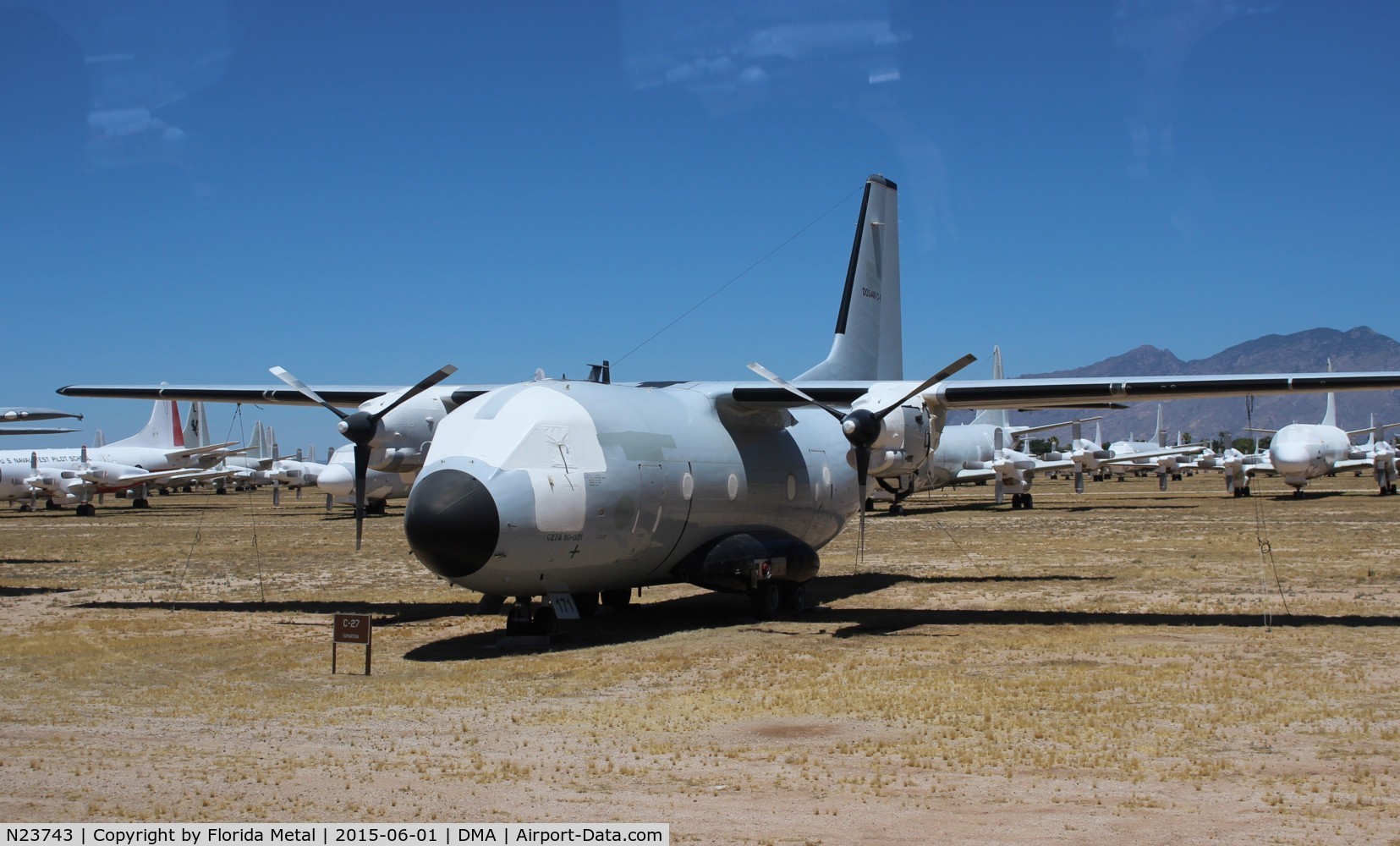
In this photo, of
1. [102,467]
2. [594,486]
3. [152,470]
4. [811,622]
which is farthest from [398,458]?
[152,470]

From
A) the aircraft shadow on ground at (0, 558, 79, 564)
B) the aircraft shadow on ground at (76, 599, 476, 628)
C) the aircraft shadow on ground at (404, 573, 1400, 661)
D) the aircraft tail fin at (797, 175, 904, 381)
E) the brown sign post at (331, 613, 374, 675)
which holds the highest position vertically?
the aircraft tail fin at (797, 175, 904, 381)

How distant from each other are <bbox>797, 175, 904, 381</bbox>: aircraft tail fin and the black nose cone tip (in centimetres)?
982

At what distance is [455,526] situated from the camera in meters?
13.0

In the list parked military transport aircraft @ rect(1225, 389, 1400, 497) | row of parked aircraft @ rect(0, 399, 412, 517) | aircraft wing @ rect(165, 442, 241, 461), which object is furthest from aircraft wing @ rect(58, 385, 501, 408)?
aircraft wing @ rect(165, 442, 241, 461)

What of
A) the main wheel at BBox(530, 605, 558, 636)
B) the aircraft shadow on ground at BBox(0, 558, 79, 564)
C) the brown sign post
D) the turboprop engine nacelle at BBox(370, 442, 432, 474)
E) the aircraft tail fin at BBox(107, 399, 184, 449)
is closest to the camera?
the brown sign post

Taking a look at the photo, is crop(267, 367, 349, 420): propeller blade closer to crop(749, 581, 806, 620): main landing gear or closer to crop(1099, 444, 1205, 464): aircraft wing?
crop(749, 581, 806, 620): main landing gear

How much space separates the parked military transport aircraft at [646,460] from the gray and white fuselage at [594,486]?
2 centimetres

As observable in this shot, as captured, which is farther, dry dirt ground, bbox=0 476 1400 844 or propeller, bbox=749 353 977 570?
propeller, bbox=749 353 977 570

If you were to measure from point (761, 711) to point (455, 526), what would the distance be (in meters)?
4.35

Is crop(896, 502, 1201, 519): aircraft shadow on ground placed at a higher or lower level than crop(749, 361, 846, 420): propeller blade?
lower

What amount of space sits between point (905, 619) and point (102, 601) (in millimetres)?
13297

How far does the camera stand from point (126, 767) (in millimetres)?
8250

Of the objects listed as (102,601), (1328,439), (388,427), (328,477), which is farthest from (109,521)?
(1328,439)

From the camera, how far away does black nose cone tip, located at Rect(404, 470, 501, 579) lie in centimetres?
1298
